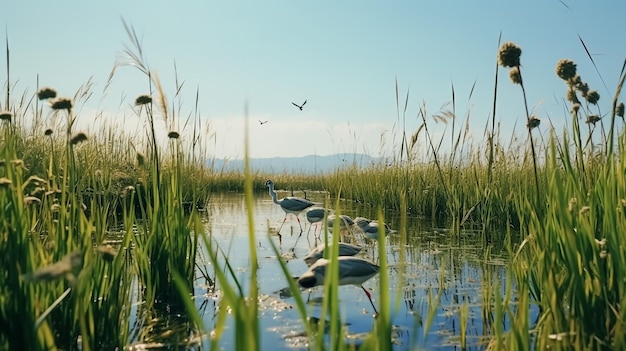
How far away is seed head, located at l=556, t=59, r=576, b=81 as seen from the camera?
10.2 feet

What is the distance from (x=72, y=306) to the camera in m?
2.29

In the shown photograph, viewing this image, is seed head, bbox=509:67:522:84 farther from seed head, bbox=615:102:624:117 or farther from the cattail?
the cattail

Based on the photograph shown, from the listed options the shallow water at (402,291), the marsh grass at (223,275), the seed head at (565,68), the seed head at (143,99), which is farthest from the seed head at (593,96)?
the seed head at (143,99)

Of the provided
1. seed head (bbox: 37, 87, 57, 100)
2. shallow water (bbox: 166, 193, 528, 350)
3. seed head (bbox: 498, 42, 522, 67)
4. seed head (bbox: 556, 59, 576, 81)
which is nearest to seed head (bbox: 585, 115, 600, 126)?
seed head (bbox: 556, 59, 576, 81)

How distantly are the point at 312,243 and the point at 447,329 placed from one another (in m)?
3.69

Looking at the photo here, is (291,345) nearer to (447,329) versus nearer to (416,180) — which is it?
(447,329)

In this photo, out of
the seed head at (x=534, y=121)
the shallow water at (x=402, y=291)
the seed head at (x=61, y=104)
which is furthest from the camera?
the seed head at (x=534, y=121)

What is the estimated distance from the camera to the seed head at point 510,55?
290 centimetres

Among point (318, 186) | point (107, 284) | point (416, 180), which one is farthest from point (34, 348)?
point (318, 186)

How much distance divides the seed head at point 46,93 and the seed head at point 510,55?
230 cm

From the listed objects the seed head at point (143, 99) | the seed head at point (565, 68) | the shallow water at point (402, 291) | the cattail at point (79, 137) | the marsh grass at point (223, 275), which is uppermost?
the seed head at point (565, 68)

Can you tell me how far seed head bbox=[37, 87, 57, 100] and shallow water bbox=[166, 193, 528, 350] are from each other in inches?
43.8

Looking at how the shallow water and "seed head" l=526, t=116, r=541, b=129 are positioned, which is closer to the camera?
the shallow water

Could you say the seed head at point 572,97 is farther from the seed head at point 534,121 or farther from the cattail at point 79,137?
the cattail at point 79,137
